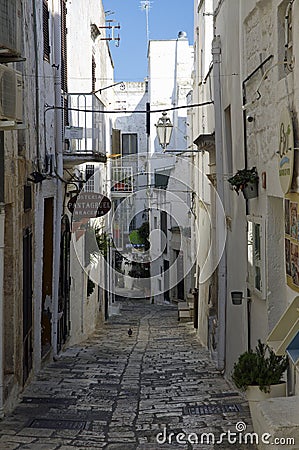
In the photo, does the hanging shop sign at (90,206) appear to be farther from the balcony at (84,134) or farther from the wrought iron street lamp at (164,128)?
the wrought iron street lamp at (164,128)

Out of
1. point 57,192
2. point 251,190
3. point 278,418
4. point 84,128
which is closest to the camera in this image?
point 278,418

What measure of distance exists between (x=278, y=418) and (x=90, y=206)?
954 centimetres

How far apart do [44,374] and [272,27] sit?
631 cm

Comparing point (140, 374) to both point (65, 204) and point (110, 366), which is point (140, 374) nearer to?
point (110, 366)

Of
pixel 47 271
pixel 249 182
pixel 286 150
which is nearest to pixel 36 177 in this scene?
pixel 47 271

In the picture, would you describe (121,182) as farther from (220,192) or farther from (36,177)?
(36,177)

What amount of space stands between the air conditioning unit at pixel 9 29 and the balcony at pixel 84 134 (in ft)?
17.8

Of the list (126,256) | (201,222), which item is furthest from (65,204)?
(126,256)

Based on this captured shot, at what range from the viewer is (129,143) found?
37.8 metres

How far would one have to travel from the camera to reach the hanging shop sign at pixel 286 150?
21.7 ft

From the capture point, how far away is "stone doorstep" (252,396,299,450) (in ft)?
17.7

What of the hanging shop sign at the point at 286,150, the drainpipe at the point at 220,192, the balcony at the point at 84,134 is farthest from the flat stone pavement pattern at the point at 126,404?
the balcony at the point at 84,134

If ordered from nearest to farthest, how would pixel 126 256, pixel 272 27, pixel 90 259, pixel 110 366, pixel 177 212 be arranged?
pixel 272 27 < pixel 110 366 < pixel 90 259 < pixel 177 212 < pixel 126 256

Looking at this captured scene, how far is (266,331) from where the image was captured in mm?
8320
